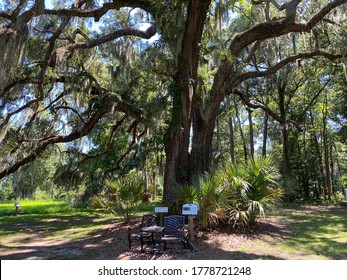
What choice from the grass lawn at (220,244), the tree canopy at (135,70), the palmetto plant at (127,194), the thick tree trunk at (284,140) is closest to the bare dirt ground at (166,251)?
the grass lawn at (220,244)

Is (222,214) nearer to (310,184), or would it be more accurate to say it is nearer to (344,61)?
(344,61)

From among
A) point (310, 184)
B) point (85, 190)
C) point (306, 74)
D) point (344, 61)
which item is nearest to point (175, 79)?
point (344, 61)

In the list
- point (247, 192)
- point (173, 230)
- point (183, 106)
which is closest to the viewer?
point (173, 230)

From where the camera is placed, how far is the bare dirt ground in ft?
18.3

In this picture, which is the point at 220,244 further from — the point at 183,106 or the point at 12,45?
the point at 12,45

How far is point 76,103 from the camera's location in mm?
11609

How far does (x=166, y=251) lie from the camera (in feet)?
18.9

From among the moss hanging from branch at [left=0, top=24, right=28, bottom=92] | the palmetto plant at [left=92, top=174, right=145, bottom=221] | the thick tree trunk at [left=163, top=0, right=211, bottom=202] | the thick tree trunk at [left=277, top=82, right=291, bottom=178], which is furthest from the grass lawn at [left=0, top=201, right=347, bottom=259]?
the thick tree trunk at [left=277, top=82, right=291, bottom=178]

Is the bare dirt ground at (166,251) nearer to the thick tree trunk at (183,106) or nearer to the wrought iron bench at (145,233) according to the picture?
the wrought iron bench at (145,233)

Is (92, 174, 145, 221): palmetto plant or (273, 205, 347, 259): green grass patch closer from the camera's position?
(273, 205, 347, 259): green grass patch

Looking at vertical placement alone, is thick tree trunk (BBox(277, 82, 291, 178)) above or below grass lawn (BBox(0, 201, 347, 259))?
above

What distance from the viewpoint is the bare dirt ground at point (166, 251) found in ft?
18.3

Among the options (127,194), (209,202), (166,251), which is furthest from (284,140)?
(166,251)

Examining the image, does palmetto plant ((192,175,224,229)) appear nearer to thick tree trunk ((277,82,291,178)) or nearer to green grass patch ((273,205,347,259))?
green grass patch ((273,205,347,259))
